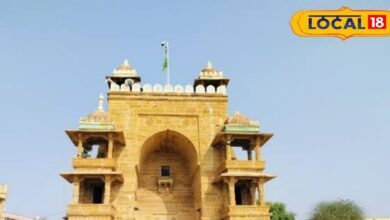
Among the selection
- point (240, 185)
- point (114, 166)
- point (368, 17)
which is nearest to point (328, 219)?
point (240, 185)

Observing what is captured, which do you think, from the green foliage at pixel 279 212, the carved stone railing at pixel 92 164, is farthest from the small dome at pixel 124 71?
the green foliage at pixel 279 212

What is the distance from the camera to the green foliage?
1463 inches

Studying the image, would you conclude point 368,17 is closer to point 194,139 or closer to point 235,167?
point 235,167

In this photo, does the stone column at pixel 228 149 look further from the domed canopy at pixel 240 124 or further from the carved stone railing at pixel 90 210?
the carved stone railing at pixel 90 210

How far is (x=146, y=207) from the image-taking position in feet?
76.1

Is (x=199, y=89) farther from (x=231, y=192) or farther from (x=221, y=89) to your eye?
(x=231, y=192)

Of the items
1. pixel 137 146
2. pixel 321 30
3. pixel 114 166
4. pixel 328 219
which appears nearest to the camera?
pixel 321 30

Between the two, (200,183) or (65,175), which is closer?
(65,175)

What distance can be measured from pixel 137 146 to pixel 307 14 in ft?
37.6

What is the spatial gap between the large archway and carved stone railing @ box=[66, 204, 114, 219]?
4051 mm

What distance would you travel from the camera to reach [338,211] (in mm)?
39188

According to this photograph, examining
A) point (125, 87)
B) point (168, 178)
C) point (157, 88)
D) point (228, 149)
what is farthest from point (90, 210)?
point (157, 88)

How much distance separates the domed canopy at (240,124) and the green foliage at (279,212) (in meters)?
17.7

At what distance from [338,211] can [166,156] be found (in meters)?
22.2
